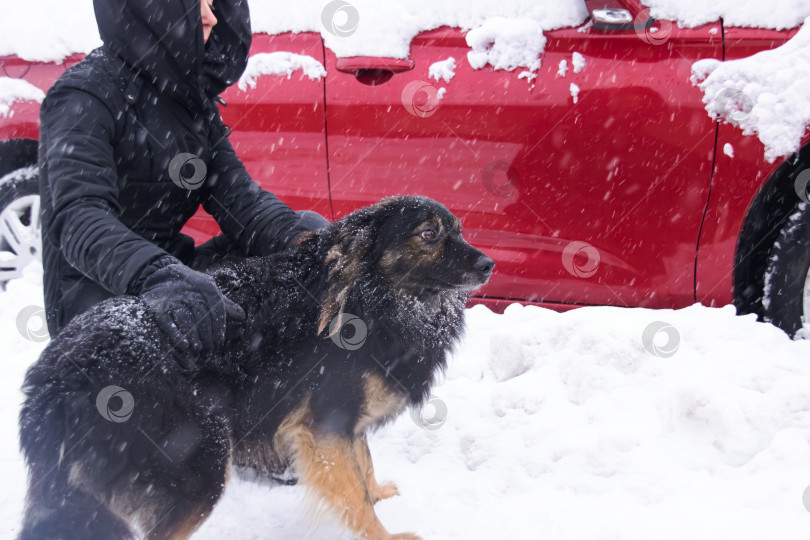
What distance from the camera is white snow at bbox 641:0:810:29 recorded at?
2.97m

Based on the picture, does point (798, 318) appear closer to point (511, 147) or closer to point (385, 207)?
point (511, 147)

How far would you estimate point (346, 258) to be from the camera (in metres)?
2.43

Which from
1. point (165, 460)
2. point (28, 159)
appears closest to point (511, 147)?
point (165, 460)

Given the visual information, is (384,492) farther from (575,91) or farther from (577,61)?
(577,61)

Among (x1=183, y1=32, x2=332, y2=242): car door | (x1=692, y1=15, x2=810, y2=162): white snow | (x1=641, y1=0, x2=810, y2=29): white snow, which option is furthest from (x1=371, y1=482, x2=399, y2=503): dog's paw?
(x1=641, y1=0, x2=810, y2=29): white snow

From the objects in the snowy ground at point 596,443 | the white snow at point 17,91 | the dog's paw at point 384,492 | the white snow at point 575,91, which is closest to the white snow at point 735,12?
the white snow at point 575,91

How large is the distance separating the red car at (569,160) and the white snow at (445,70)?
32 mm

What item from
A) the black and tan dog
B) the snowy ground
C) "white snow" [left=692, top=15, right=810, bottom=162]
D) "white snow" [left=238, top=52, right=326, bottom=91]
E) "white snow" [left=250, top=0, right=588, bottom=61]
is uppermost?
"white snow" [left=250, top=0, right=588, bottom=61]

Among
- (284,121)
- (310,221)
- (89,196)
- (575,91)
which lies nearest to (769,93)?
(575,91)

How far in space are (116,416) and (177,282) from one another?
1.54 ft

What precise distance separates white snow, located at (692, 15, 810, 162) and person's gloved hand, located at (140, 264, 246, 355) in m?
2.62

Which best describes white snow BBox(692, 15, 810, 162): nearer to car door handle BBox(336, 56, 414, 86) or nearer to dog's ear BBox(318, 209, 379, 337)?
car door handle BBox(336, 56, 414, 86)

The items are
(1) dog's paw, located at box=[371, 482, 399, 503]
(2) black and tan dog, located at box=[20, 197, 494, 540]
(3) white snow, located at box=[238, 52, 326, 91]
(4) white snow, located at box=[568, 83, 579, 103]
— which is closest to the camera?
(2) black and tan dog, located at box=[20, 197, 494, 540]

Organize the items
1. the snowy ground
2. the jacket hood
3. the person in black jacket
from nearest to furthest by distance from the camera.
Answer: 1. the person in black jacket
2. the snowy ground
3. the jacket hood
